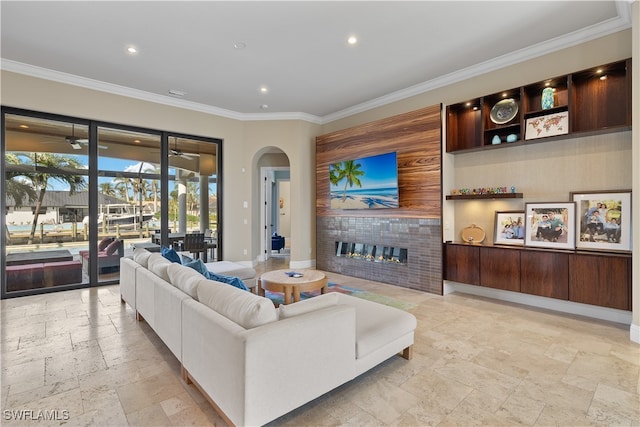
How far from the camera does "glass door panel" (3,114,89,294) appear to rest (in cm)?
443

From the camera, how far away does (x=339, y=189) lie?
592 centimetres

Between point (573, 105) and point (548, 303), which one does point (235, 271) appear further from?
point (573, 105)

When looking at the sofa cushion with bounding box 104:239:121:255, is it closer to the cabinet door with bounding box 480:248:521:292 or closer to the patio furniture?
the patio furniture

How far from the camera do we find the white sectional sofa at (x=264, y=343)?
156 centimetres

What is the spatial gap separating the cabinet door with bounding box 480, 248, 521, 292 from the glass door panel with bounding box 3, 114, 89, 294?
236 inches

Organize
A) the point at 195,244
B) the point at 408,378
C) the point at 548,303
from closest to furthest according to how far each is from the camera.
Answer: the point at 408,378, the point at 548,303, the point at 195,244

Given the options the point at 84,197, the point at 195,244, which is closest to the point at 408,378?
the point at 195,244

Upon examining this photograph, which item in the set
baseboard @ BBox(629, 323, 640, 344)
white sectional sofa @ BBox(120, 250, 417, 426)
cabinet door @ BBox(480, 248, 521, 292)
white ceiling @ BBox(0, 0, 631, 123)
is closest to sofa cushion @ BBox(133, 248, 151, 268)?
white sectional sofa @ BBox(120, 250, 417, 426)

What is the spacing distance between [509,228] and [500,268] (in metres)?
0.57

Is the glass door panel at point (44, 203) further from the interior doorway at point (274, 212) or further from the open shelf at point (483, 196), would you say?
the open shelf at point (483, 196)

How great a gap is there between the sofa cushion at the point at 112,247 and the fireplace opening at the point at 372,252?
153 inches

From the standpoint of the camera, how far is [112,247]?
5.22 metres

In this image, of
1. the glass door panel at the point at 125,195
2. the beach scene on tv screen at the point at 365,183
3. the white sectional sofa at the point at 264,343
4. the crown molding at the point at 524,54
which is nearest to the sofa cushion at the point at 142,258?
the white sectional sofa at the point at 264,343

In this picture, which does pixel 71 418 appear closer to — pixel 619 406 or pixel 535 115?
pixel 619 406
